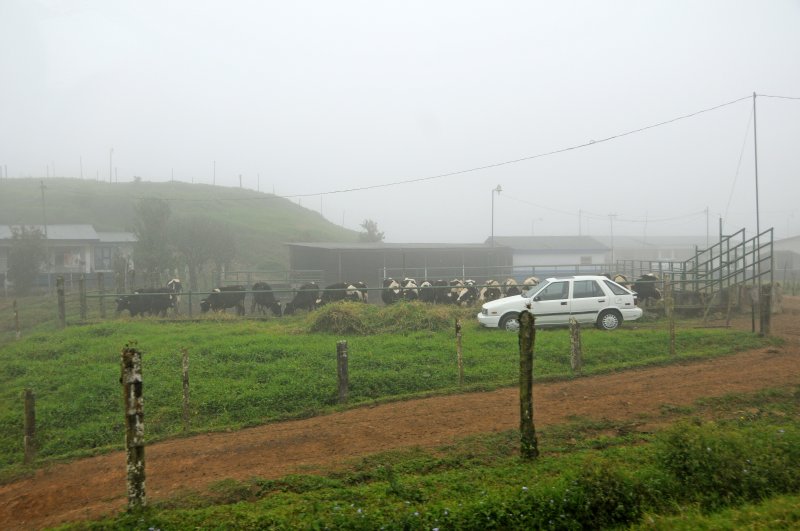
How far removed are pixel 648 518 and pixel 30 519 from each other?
5.71 meters

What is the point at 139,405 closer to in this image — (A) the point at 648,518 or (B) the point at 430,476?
(B) the point at 430,476

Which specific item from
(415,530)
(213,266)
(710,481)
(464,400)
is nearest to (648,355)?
(464,400)

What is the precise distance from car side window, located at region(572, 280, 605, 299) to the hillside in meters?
35.1

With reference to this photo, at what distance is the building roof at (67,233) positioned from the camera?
41344 millimetres

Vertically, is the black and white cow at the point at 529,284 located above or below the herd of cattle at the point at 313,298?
above

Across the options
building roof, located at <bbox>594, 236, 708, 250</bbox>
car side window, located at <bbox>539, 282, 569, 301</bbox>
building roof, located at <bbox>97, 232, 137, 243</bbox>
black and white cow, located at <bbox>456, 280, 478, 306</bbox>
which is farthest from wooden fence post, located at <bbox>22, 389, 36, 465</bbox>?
building roof, located at <bbox>594, 236, 708, 250</bbox>

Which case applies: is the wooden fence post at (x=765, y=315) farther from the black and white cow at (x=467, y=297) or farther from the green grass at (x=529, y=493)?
the black and white cow at (x=467, y=297)

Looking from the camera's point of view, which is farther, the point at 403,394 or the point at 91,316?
the point at 91,316

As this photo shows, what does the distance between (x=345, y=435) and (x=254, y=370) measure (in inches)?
147

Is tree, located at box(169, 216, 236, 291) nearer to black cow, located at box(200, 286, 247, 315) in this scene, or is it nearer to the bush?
black cow, located at box(200, 286, 247, 315)

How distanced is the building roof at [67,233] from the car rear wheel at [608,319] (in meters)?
36.9

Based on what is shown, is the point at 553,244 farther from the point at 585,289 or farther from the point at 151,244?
the point at 585,289

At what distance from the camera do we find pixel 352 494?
18.4 feet

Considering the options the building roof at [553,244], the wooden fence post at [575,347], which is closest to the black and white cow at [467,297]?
the wooden fence post at [575,347]
